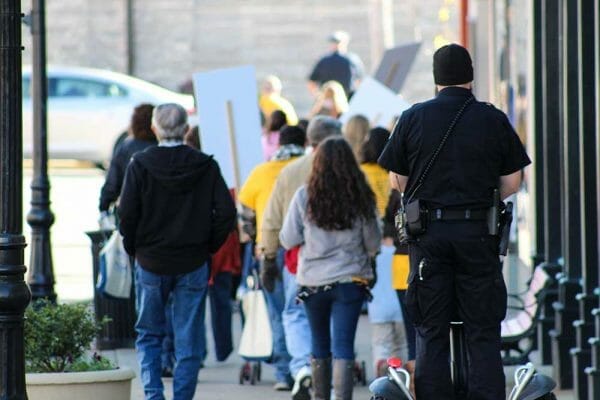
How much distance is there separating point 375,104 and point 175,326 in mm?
6155

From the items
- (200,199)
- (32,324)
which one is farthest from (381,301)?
(32,324)

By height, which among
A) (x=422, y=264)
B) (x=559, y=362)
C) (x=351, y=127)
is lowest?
(x=559, y=362)

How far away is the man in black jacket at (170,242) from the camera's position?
1031 centimetres

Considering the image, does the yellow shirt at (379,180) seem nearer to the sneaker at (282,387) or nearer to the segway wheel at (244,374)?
the sneaker at (282,387)

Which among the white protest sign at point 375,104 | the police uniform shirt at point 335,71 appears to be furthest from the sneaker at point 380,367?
the police uniform shirt at point 335,71

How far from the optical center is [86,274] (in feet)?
63.8

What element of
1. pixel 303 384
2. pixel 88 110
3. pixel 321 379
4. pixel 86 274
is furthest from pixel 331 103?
pixel 88 110

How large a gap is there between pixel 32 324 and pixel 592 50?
13.0ft

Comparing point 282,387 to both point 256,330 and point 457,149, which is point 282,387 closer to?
point 256,330

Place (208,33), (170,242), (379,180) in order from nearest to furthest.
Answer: (170,242), (379,180), (208,33)

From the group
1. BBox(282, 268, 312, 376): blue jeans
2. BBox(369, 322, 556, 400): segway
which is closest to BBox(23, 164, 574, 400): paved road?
BBox(282, 268, 312, 376): blue jeans

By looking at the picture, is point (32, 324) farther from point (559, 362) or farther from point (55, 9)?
point (55, 9)

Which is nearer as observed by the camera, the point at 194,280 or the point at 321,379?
Result: the point at 194,280

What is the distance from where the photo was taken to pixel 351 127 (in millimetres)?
13320
